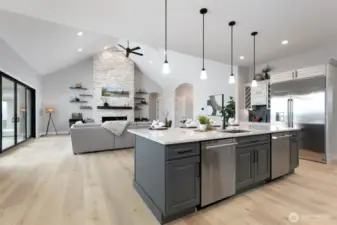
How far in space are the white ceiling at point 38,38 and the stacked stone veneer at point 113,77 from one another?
2.48 metres

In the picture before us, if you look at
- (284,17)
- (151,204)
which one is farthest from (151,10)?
(151,204)

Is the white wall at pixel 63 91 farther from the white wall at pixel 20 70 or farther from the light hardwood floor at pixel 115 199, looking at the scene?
the light hardwood floor at pixel 115 199

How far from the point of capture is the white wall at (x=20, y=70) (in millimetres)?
4727

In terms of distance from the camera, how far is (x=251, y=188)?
286cm

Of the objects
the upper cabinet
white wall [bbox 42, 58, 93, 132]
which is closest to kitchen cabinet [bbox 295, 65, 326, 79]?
Answer: the upper cabinet

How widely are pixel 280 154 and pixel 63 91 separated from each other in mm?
9795

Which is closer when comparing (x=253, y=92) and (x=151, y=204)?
(x=151, y=204)

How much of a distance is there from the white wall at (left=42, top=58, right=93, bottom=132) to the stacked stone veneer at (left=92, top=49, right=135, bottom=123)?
1.79 ft

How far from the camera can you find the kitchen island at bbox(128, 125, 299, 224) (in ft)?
6.48

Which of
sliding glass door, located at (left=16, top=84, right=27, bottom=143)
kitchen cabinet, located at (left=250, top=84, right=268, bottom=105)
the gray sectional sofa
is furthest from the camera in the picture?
sliding glass door, located at (left=16, top=84, right=27, bottom=143)

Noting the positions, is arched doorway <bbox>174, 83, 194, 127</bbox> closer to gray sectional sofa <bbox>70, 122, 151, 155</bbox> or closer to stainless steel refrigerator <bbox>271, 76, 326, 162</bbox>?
gray sectional sofa <bbox>70, 122, 151, 155</bbox>

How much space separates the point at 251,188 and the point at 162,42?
345 cm

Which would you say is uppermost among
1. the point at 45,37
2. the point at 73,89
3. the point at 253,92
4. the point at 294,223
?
the point at 45,37

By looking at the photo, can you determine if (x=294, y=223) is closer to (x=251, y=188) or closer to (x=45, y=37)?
(x=251, y=188)
